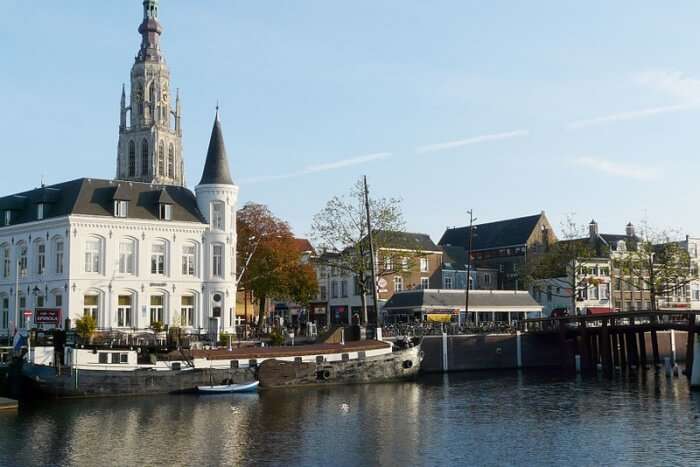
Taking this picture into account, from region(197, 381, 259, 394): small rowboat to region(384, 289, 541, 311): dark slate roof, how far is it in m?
36.4

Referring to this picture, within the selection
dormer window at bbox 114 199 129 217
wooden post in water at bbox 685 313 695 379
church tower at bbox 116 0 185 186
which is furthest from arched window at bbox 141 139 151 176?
wooden post in water at bbox 685 313 695 379

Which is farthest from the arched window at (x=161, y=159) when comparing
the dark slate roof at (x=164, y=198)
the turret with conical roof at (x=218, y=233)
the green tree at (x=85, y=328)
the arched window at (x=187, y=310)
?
the green tree at (x=85, y=328)

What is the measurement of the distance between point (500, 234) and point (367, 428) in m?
79.1

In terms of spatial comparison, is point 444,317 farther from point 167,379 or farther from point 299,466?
point 299,466

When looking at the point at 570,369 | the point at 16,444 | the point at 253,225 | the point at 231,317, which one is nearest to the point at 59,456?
the point at 16,444

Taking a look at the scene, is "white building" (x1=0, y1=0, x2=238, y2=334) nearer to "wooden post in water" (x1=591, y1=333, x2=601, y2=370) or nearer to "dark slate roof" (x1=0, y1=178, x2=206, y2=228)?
"dark slate roof" (x1=0, y1=178, x2=206, y2=228)

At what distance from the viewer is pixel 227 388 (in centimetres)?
5450

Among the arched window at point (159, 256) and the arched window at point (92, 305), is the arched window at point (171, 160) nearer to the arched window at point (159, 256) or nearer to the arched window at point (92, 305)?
the arched window at point (159, 256)

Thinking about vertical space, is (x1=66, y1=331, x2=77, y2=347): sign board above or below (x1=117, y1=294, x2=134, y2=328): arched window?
below

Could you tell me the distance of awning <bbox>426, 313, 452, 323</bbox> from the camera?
89438mm

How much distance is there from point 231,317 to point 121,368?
71.0ft

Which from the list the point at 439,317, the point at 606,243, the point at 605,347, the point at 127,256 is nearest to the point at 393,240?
the point at 439,317

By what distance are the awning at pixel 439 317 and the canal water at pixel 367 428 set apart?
31864 mm

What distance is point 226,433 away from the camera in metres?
38.9
